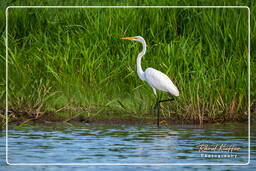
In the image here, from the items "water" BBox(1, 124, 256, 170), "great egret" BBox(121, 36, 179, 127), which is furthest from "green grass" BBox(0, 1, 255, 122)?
"water" BBox(1, 124, 256, 170)

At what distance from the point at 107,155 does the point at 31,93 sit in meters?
3.04

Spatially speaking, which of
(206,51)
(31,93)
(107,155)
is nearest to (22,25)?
(31,93)

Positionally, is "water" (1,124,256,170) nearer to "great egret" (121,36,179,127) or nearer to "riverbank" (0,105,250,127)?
"riverbank" (0,105,250,127)

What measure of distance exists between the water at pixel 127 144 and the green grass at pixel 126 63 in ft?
1.53

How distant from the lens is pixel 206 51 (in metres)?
12.3

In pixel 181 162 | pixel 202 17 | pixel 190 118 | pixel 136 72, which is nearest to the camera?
pixel 181 162

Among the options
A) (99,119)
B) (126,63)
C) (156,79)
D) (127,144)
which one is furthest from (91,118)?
(127,144)

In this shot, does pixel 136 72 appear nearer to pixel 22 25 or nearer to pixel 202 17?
pixel 202 17

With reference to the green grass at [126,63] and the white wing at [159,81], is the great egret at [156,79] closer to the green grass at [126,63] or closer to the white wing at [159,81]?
the white wing at [159,81]

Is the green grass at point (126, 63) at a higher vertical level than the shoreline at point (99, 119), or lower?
higher

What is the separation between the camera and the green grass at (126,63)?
1135cm

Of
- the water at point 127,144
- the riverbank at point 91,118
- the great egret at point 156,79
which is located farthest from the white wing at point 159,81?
the water at point 127,144

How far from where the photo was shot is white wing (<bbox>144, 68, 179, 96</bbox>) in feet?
37.2

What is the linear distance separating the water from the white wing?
642 millimetres
